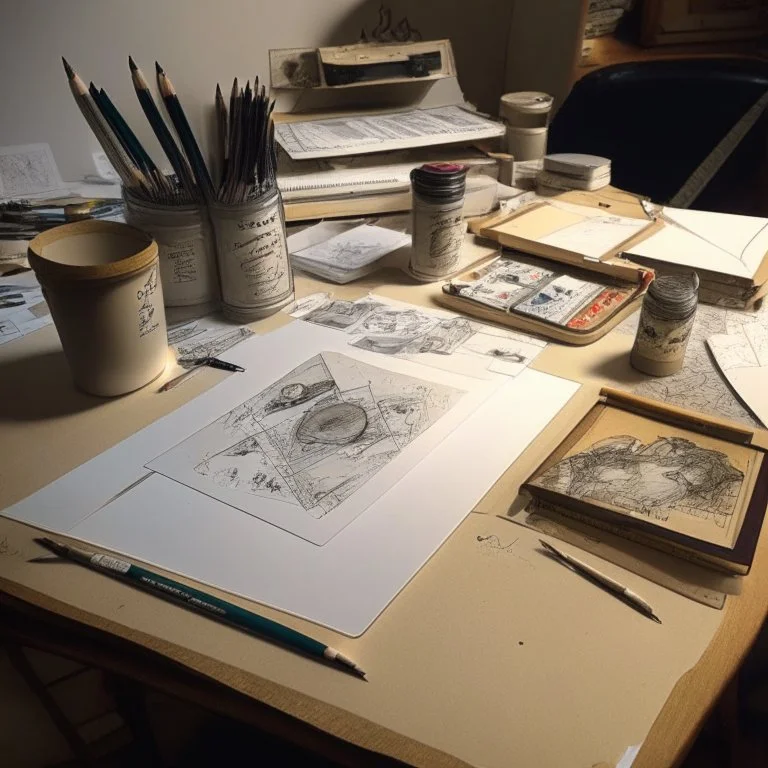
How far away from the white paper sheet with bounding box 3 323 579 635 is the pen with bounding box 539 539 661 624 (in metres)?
0.09

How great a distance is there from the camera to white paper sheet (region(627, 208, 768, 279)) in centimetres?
98

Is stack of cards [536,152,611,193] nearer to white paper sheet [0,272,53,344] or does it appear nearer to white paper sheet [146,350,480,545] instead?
white paper sheet [146,350,480,545]

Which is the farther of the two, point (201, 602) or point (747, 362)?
point (747, 362)

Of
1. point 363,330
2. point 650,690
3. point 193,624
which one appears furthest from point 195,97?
point 650,690

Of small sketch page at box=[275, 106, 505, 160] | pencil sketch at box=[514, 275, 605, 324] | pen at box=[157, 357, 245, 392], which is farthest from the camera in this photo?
small sketch page at box=[275, 106, 505, 160]

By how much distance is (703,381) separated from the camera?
818mm

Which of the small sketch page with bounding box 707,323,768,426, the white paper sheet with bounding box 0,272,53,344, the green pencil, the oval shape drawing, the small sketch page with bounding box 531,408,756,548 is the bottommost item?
the white paper sheet with bounding box 0,272,53,344

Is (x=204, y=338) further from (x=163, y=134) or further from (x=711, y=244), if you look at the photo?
(x=711, y=244)

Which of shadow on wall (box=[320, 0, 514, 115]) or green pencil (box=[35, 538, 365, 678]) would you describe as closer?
green pencil (box=[35, 538, 365, 678])

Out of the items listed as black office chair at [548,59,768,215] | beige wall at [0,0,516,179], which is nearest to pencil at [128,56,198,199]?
beige wall at [0,0,516,179]

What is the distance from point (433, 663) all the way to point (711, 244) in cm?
78

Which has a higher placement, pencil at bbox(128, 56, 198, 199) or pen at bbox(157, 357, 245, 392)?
pencil at bbox(128, 56, 198, 199)

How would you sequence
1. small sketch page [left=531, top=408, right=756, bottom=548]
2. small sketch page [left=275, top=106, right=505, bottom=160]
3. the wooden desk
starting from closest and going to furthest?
the wooden desk
small sketch page [left=531, top=408, right=756, bottom=548]
small sketch page [left=275, top=106, right=505, bottom=160]

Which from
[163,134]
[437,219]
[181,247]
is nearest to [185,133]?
[163,134]
